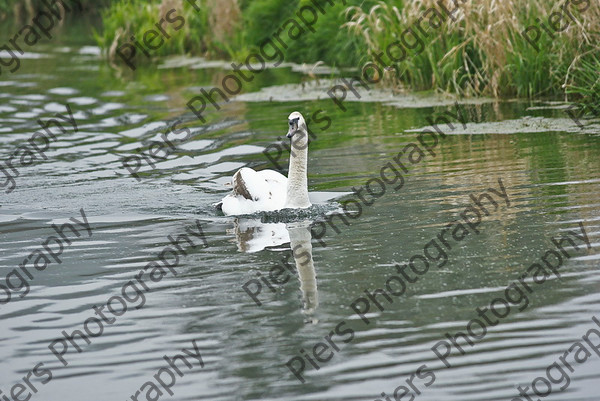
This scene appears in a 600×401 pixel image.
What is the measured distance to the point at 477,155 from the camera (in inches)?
455

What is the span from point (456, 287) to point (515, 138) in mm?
6034

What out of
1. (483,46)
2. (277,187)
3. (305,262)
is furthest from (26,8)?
→ (305,262)

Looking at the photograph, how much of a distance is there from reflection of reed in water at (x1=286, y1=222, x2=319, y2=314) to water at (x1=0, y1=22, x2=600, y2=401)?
2 centimetres

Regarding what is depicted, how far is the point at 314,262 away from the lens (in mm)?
7688

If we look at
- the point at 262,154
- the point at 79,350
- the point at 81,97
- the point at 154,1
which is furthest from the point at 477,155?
the point at 154,1

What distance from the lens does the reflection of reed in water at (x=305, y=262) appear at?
21.9ft

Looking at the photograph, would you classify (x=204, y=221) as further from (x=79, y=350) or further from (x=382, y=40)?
(x=382, y=40)

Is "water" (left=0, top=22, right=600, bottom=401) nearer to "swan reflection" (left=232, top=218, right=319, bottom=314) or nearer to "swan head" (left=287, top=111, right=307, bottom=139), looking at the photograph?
"swan reflection" (left=232, top=218, right=319, bottom=314)

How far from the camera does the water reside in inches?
215

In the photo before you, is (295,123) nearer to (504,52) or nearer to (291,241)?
(291,241)

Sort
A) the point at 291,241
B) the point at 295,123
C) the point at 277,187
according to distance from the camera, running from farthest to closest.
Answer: the point at 277,187 < the point at 295,123 < the point at 291,241

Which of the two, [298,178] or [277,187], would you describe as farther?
[277,187]

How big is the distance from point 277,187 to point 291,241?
1.62m

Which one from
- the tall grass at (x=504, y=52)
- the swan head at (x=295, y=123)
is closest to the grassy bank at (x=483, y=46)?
the tall grass at (x=504, y=52)
